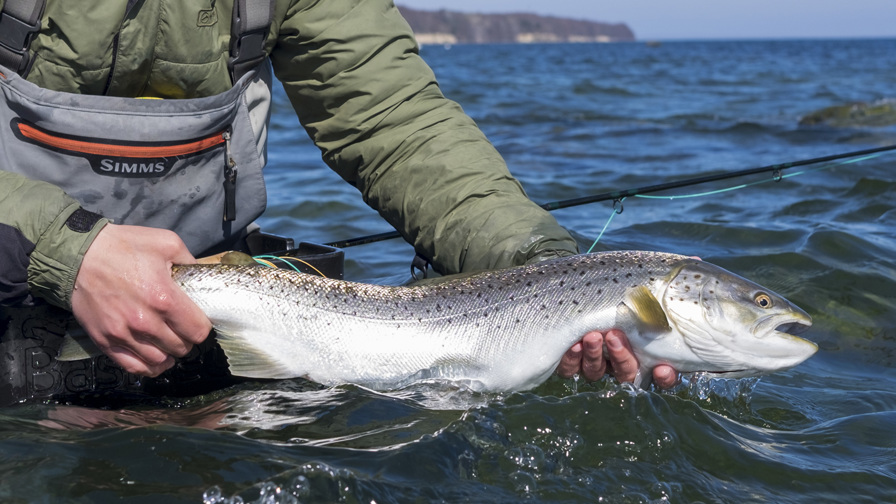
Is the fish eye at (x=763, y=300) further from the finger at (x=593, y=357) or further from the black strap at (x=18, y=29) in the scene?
the black strap at (x=18, y=29)

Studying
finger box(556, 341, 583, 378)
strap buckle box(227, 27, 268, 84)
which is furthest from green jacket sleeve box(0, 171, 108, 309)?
finger box(556, 341, 583, 378)

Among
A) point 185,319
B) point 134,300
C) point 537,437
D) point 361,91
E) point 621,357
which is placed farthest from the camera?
point 361,91

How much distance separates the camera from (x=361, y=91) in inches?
138

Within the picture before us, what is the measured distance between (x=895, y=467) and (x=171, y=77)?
9.85 feet

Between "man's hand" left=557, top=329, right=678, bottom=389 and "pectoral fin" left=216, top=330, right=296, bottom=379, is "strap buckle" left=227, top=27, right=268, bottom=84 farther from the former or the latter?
"man's hand" left=557, top=329, right=678, bottom=389

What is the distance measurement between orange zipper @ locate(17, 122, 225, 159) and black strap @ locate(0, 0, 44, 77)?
0.21 m

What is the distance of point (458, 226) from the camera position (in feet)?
11.4

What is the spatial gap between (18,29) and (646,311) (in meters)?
2.29

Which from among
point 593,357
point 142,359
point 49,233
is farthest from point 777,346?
point 49,233

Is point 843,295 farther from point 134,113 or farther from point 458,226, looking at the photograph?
point 134,113

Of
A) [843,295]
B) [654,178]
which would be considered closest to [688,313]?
[843,295]

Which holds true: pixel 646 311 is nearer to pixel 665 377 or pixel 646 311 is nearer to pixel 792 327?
pixel 665 377

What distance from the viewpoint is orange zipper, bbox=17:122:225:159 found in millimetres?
2910

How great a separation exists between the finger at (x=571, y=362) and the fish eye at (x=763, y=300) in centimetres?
65
